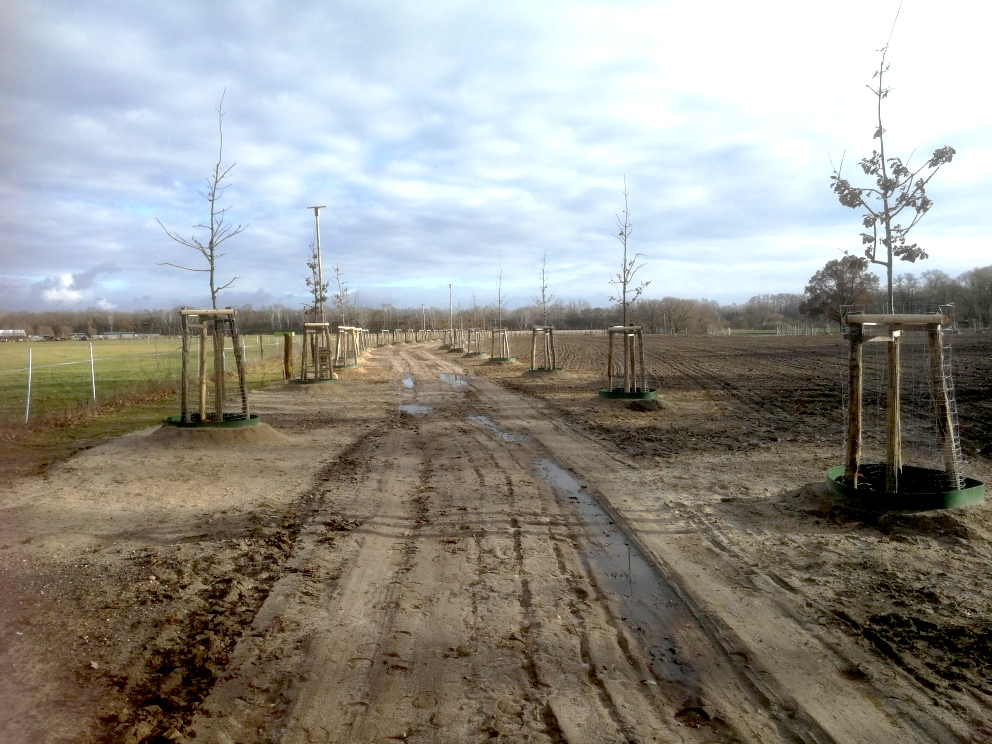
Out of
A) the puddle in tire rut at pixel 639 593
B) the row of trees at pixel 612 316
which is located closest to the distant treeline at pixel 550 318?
the row of trees at pixel 612 316

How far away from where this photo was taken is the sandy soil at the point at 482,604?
10.3 feet

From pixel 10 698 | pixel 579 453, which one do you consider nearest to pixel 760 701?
pixel 10 698

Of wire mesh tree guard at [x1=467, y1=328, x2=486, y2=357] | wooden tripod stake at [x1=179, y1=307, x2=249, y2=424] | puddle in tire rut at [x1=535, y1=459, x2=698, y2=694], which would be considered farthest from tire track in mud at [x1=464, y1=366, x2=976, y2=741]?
wire mesh tree guard at [x1=467, y1=328, x2=486, y2=357]

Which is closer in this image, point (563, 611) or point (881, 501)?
point (563, 611)

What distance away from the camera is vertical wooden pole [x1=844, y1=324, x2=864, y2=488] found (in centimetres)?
659

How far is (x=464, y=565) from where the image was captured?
5160 mm

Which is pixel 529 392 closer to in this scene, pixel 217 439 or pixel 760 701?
pixel 217 439

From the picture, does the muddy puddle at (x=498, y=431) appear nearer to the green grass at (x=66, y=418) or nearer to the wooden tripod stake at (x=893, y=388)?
the wooden tripod stake at (x=893, y=388)

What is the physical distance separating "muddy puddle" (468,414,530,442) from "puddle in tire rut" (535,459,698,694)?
425 centimetres

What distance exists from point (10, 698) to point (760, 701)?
3682mm

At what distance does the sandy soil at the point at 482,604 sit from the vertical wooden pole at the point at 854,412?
405 millimetres

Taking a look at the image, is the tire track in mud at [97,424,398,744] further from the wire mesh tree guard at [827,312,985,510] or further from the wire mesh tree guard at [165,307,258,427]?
the wire mesh tree guard at [827,312,985,510]

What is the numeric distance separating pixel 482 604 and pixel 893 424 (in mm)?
4510

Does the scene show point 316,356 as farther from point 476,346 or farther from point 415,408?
point 476,346
